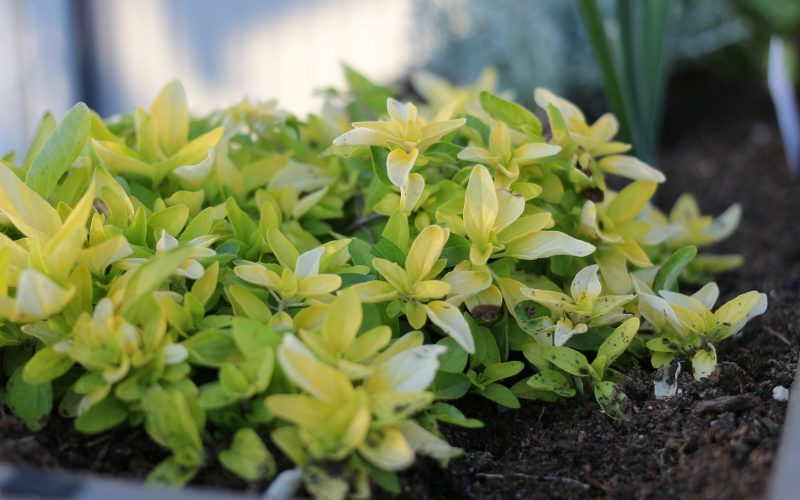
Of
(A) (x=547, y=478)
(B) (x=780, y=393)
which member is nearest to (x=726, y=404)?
(B) (x=780, y=393)

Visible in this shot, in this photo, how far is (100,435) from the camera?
0.74 metres

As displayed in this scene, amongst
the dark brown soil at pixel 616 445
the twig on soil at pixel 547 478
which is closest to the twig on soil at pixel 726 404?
the dark brown soil at pixel 616 445

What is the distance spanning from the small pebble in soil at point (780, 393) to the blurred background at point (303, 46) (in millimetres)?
1493

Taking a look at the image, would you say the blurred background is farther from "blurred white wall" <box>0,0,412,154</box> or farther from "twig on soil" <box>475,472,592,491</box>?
"twig on soil" <box>475,472,592,491</box>

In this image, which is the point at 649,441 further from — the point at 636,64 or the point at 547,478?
Result: the point at 636,64

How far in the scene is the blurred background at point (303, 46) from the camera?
236 centimetres

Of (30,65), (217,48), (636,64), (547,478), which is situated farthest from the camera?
(217,48)

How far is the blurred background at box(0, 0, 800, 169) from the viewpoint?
7.75ft

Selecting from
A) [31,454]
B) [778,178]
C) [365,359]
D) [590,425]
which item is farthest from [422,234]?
[778,178]

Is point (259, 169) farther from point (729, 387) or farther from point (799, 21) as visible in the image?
point (799, 21)

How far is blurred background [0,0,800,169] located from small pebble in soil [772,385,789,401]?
4.90ft

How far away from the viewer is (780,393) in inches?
30.9

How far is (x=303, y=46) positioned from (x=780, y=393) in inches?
101

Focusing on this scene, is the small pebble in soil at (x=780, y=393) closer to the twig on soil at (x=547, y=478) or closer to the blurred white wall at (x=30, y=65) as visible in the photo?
the twig on soil at (x=547, y=478)
